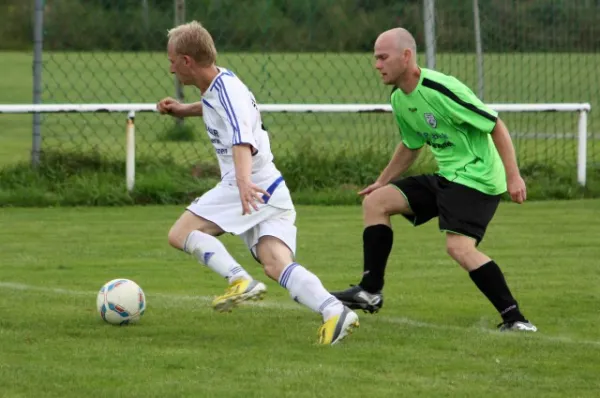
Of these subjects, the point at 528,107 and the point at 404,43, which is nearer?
the point at 404,43

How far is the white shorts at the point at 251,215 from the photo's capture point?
6582 mm

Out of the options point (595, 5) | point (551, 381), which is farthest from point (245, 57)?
point (551, 381)

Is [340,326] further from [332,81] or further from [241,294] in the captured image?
[332,81]

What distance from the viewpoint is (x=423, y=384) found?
5504 millimetres

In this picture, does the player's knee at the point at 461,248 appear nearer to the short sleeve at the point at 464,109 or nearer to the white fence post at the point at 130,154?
the short sleeve at the point at 464,109

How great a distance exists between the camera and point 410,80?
272 inches

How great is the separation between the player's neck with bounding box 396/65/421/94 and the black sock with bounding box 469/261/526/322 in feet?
3.31

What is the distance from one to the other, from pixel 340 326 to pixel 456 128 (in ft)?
4.33

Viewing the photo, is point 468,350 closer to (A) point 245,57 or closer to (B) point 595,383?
(B) point 595,383

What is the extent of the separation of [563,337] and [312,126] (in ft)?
48.6

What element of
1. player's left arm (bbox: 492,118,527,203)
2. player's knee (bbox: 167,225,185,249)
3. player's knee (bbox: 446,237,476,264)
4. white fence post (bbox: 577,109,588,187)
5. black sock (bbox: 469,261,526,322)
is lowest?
white fence post (bbox: 577,109,588,187)

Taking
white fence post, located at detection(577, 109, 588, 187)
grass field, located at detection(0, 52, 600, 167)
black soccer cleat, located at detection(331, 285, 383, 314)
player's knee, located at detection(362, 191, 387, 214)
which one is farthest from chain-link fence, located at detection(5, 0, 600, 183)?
black soccer cleat, located at detection(331, 285, 383, 314)

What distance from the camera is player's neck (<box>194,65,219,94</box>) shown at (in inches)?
258

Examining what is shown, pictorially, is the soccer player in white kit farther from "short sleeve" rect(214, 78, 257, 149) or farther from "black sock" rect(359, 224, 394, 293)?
"black sock" rect(359, 224, 394, 293)
